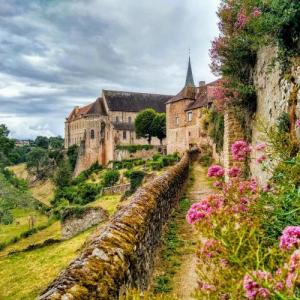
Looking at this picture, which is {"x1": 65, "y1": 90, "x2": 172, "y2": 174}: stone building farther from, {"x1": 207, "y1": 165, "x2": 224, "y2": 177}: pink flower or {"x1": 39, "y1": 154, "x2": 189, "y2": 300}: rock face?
{"x1": 207, "y1": 165, "x2": 224, "y2": 177}: pink flower

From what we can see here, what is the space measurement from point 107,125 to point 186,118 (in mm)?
28362

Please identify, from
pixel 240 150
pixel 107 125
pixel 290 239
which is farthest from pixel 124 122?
pixel 290 239

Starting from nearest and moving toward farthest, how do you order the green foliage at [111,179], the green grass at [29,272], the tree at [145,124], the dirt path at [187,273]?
the dirt path at [187,273] → the green grass at [29,272] → the green foliage at [111,179] → the tree at [145,124]

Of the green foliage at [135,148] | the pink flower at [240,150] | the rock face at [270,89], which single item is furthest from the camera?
Answer: the green foliage at [135,148]

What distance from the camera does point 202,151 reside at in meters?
38.6

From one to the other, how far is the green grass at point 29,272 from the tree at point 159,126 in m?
44.3

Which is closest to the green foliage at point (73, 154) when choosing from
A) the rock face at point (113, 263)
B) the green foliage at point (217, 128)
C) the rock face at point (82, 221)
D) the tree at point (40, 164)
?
the tree at point (40, 164)

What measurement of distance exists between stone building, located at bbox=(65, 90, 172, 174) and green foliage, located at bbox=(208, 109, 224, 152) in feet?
130

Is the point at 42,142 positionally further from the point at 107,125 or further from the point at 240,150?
the point at 240,150

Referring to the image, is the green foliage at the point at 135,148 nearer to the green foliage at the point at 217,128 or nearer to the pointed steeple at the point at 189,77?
the pointed steeple at the point at 189,77

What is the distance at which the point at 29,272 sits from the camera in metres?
16.7

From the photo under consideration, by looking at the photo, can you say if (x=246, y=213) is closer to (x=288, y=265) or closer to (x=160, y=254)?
(x=288, y=265)

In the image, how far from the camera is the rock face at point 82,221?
2349 cm

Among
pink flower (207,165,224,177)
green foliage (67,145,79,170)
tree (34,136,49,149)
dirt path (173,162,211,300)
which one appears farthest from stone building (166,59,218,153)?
tree (34,136,49,149)
